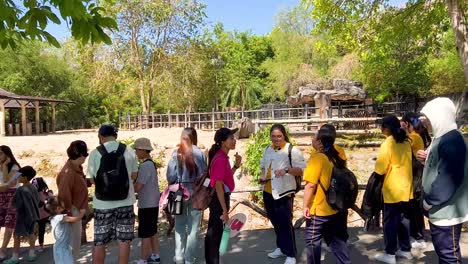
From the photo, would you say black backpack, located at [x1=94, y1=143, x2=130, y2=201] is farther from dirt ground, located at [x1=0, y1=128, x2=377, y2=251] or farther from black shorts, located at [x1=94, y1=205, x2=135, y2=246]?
dirt ground, located at [x1=0, y1=128, x2=377, y2=251]

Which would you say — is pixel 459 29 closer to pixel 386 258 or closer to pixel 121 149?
pixel 386 258

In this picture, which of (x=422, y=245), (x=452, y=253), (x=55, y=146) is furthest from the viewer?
(x=55, y=146)

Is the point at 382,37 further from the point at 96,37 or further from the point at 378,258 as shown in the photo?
the point at 96,37

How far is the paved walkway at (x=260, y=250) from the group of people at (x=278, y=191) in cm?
19

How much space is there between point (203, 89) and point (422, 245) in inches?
919

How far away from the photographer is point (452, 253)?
2.90m

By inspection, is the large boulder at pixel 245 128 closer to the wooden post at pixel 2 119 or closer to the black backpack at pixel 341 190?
the black backpack at pixel 341 190

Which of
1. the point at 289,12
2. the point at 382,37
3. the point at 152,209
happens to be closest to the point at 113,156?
the point at 152,209

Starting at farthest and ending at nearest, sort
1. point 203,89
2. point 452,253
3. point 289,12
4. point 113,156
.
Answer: point 289,12, point 203,89, point 113,156, point 452,253

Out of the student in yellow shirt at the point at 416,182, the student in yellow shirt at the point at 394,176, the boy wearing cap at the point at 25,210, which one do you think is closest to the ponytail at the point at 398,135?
the student in yellow shirt at the point at 394,176

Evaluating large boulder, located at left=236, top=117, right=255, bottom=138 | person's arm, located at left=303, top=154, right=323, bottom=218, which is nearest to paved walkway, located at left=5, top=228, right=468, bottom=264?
person's arm, located at left=303, top=154, right=323, bottom=218

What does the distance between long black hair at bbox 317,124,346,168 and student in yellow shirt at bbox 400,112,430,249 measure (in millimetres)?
1097

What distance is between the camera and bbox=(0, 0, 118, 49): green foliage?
2855 millimetres

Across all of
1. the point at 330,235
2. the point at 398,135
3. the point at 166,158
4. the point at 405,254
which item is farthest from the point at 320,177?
the point at 166,158
